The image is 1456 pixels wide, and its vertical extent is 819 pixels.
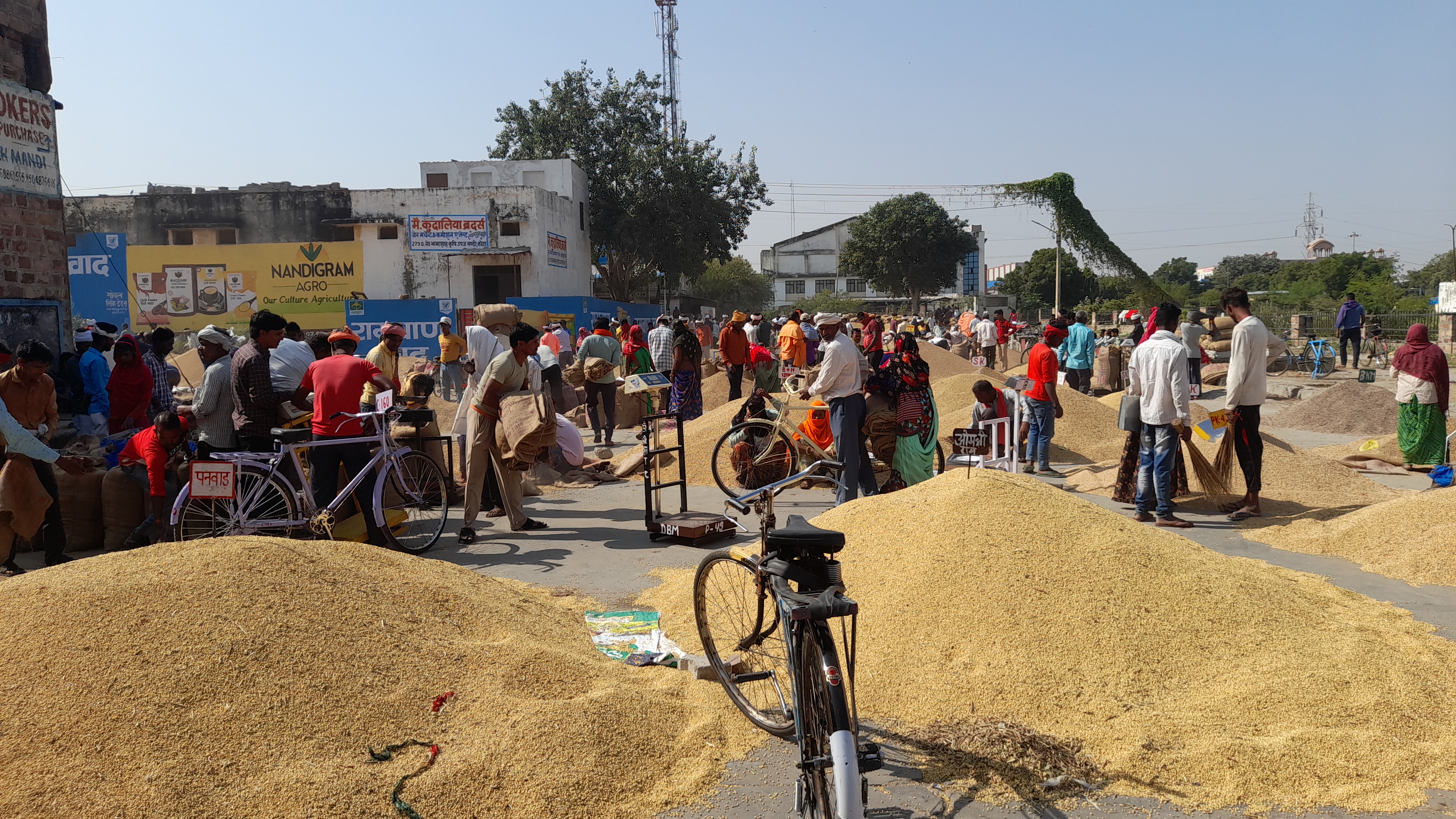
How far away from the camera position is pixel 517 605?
484 cm

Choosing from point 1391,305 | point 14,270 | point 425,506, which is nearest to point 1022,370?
point 425,506

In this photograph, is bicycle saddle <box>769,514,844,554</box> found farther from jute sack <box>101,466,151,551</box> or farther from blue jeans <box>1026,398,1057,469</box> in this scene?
blue jeans <box>1026,398,1057,469</box>

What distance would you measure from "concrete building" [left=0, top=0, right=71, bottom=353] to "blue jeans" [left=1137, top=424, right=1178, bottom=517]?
33.1ft

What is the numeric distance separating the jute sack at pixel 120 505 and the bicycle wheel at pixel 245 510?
48.3 inches

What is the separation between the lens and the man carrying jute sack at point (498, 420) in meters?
7.47

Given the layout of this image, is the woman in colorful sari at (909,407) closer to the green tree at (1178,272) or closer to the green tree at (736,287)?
the green tree at (736,287)

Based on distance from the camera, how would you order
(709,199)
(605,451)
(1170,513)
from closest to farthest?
1. (1170,513)
2. (605,451)
3. (709,199)

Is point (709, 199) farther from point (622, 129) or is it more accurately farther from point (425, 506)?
point (425, 506)

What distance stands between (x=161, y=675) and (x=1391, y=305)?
4386 cm

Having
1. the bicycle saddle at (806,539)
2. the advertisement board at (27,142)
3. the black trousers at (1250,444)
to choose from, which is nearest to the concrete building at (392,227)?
the advertisement board at (27,142)

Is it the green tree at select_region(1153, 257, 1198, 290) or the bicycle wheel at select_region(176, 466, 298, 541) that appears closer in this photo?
the bicycle wheel at select_region(176, 466, 298, 541)

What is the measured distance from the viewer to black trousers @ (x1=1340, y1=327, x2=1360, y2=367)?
2234 cm

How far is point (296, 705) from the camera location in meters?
3.27

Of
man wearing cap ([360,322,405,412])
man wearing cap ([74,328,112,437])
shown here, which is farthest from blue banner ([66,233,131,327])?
man wearing cap ([360,322,405,412])
